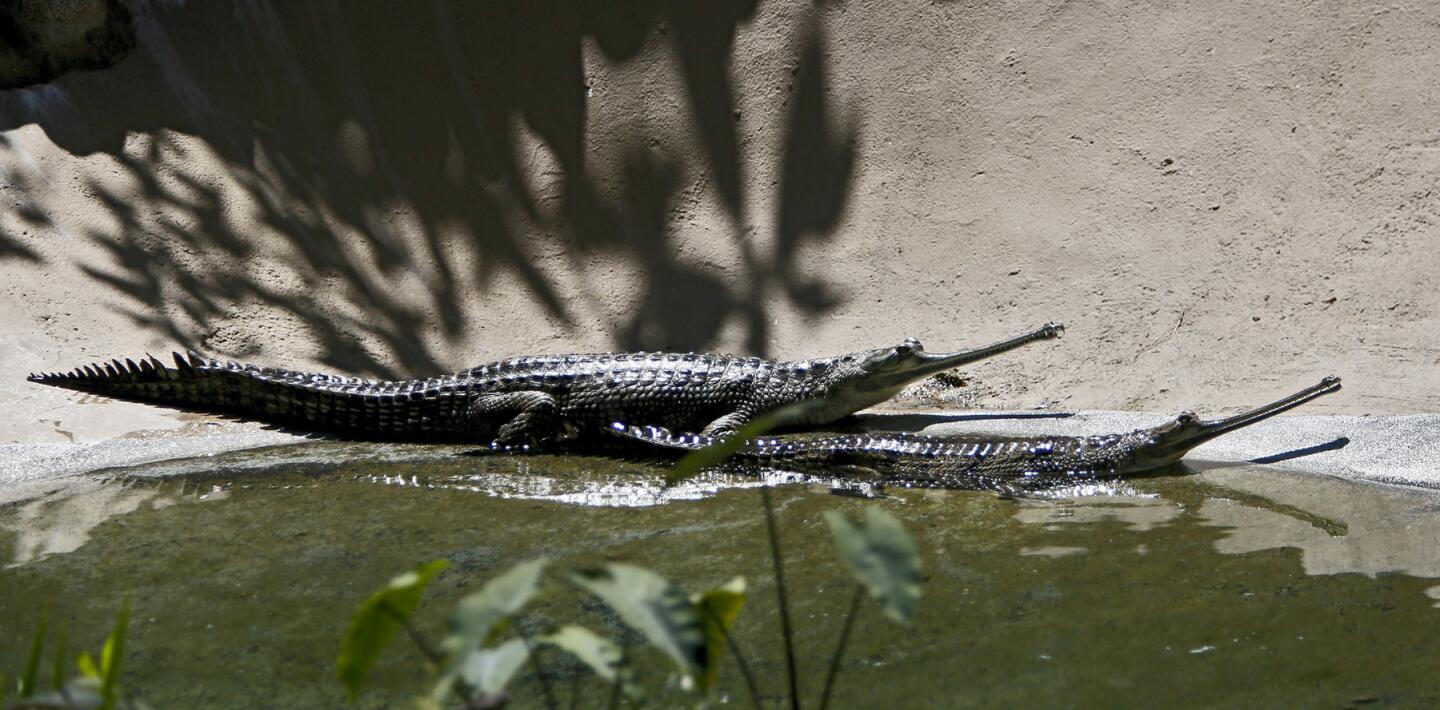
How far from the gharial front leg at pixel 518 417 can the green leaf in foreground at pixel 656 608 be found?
4075mm

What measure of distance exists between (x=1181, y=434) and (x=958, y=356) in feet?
4.02

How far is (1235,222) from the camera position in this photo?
6.24 meters

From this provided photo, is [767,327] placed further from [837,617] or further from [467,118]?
[837,617]

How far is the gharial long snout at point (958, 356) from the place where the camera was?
17.5 feet

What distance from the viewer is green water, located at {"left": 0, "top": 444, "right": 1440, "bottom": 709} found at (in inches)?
102

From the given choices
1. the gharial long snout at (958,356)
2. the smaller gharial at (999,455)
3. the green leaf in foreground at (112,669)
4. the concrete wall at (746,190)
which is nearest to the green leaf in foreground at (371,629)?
the green leaf in foreground at (112,669)

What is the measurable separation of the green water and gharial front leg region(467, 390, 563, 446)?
53 cm

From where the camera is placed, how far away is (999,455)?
462cm

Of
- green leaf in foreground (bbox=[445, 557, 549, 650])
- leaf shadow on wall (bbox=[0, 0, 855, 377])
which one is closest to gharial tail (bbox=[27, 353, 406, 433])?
leaf shadow on wall (bbox=[0, 0, 855, 377])

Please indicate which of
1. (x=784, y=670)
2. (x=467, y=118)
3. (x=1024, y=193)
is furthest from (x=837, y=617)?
(x=467, y=118)

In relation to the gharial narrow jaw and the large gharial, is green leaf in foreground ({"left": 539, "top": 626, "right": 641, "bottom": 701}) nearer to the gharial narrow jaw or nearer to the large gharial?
the large gharial

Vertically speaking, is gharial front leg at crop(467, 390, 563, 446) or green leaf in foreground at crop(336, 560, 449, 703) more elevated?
gharial front leg at crop(467, 390, 563, 446)

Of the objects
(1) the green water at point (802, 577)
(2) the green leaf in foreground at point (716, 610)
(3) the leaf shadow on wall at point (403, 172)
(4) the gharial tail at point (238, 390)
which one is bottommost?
(1) the green water at point (802, 577)

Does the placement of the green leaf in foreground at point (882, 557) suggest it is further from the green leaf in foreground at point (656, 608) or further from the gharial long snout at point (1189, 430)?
the gharial long snout at point (1189, 430)
